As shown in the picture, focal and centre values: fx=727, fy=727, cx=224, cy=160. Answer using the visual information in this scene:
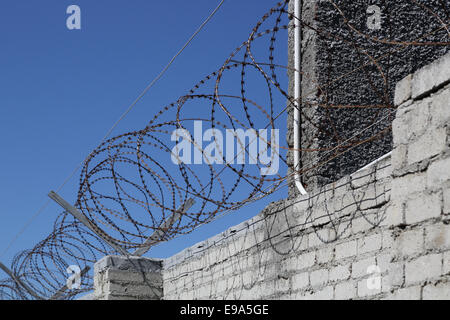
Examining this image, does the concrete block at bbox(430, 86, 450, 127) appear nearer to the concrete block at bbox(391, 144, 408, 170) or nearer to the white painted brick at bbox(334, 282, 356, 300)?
the concrete block at bbox(391, 144, 408, 170)

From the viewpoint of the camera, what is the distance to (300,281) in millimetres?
5879

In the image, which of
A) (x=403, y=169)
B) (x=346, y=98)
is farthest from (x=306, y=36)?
(x=403, y=169)

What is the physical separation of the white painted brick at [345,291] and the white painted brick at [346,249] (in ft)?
0.68

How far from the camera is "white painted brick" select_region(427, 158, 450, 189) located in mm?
3941

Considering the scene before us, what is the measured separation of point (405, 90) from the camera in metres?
4.37

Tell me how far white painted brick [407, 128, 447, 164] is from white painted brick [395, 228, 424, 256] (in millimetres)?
419

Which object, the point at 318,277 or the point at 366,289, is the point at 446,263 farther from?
the point at 318,277

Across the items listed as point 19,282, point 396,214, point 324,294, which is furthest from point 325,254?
point 19,282

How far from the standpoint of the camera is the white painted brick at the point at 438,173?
394 centimetres

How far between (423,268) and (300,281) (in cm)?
197

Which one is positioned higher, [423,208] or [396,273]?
[423,208]

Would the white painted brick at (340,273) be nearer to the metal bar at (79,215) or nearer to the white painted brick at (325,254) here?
the white painted brick at (325,254)
